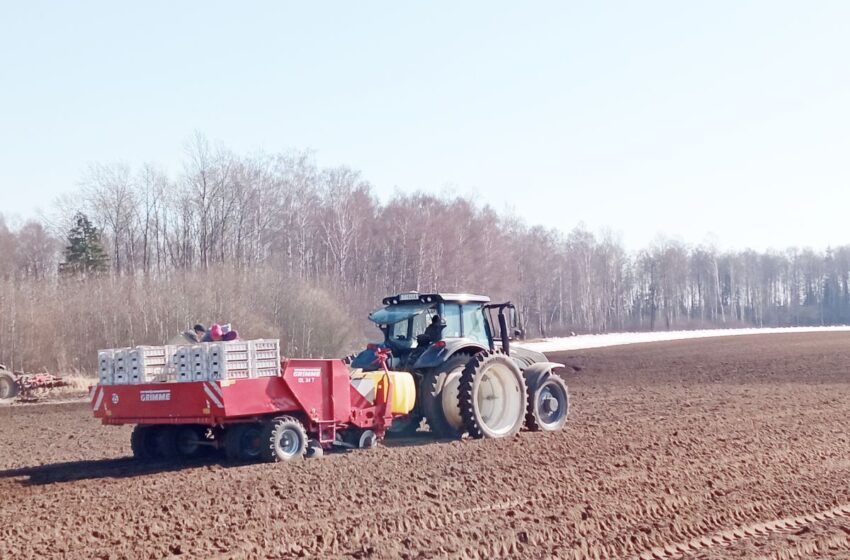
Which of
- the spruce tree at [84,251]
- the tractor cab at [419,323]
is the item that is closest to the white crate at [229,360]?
the tractor cab at [419,323]

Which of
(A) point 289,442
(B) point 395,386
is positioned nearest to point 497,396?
(B) point 395,386

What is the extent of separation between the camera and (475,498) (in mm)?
8406

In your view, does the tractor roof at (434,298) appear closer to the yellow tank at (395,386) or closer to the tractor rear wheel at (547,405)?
the yellow tank at (395,386)

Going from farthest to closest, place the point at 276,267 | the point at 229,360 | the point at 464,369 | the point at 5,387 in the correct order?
the point at 276,267, the point at 5,387, the point at 464,369, the point at 229,360

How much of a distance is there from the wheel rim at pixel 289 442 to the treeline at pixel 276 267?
2336 cm

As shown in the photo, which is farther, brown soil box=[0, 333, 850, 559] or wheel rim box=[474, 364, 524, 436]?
wheel rim box=[474, 364, 524, 436]

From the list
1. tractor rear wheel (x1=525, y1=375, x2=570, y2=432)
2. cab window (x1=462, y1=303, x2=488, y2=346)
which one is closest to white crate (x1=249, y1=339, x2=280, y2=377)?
cab window (x1=462, y1=303, x2=488, y2=346)

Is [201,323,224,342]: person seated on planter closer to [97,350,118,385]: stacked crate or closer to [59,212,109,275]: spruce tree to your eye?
[97,350,118,385]: stacked crate

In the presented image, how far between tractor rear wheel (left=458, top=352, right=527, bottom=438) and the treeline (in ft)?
71.6

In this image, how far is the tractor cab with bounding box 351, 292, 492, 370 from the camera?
41.5 ft

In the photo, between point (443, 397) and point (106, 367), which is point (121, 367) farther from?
point (443, 397)

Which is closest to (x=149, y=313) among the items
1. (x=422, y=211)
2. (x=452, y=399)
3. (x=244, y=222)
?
(x=244, y=222)

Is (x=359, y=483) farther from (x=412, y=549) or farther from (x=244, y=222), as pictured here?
(x=244, y=222)

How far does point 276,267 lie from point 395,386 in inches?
1224
